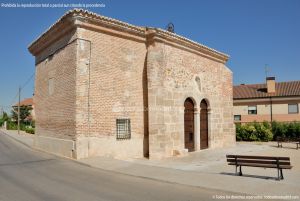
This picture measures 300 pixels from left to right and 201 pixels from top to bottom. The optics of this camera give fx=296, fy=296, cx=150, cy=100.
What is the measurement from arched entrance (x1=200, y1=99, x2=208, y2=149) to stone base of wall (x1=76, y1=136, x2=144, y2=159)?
5036mm

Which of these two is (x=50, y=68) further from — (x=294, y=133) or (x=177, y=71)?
(x=294, y=133)

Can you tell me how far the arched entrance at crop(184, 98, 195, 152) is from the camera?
1650 cm

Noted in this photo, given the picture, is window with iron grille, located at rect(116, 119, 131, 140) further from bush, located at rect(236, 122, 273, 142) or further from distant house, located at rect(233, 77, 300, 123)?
distant house, located at rect(233, 77, 300, 123)

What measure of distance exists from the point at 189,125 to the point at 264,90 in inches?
860

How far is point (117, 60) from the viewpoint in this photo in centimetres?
1359

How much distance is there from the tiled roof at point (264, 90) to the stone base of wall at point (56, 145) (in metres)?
25.4

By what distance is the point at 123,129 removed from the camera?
13.7 m

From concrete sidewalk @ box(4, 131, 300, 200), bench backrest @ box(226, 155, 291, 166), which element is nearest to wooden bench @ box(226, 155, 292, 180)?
bench backrest @ box(226, 155, 291, 166)

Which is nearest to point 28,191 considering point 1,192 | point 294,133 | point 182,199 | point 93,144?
point 1,192

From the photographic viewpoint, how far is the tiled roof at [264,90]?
32.8m

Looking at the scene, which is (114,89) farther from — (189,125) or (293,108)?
(293,108)

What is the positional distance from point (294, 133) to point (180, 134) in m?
14.5

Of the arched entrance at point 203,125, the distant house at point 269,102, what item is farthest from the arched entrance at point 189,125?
the distant house at point 269,102

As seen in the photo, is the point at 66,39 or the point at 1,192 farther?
the point at 66,39
